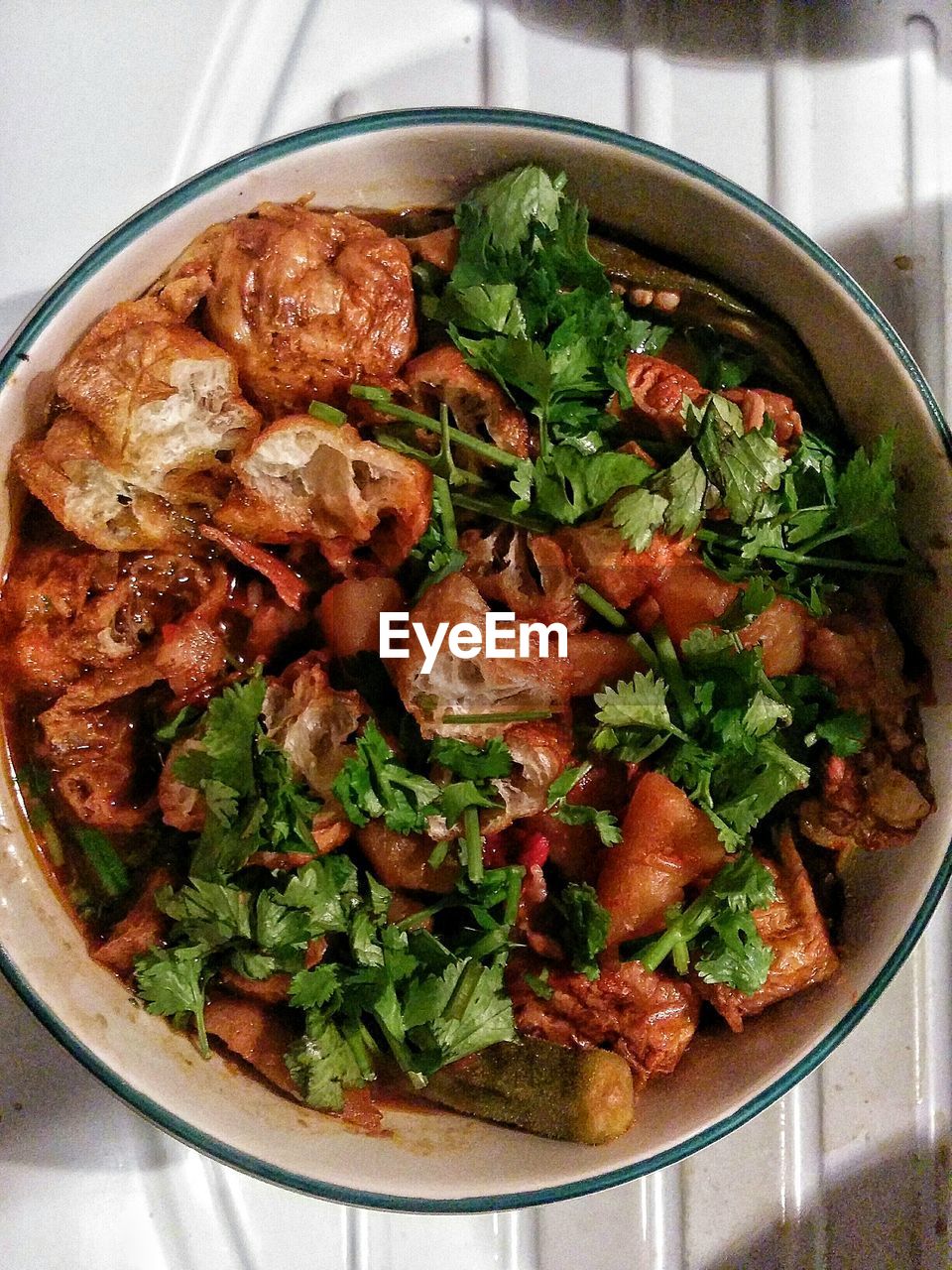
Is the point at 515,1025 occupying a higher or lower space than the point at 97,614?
lower

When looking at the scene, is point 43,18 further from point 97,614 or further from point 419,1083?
point 419,1083

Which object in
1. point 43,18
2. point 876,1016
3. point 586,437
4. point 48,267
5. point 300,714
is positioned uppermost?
point 43,18

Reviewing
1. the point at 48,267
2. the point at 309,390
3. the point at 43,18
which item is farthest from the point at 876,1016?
the point at 43,18

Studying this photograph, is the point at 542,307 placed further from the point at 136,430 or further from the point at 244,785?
the point at 244,785

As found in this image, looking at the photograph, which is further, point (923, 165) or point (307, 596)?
point (923, 165)

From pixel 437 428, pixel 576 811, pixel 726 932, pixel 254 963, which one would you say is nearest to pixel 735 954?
pixel 726 932

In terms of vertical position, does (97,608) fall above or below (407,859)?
above
